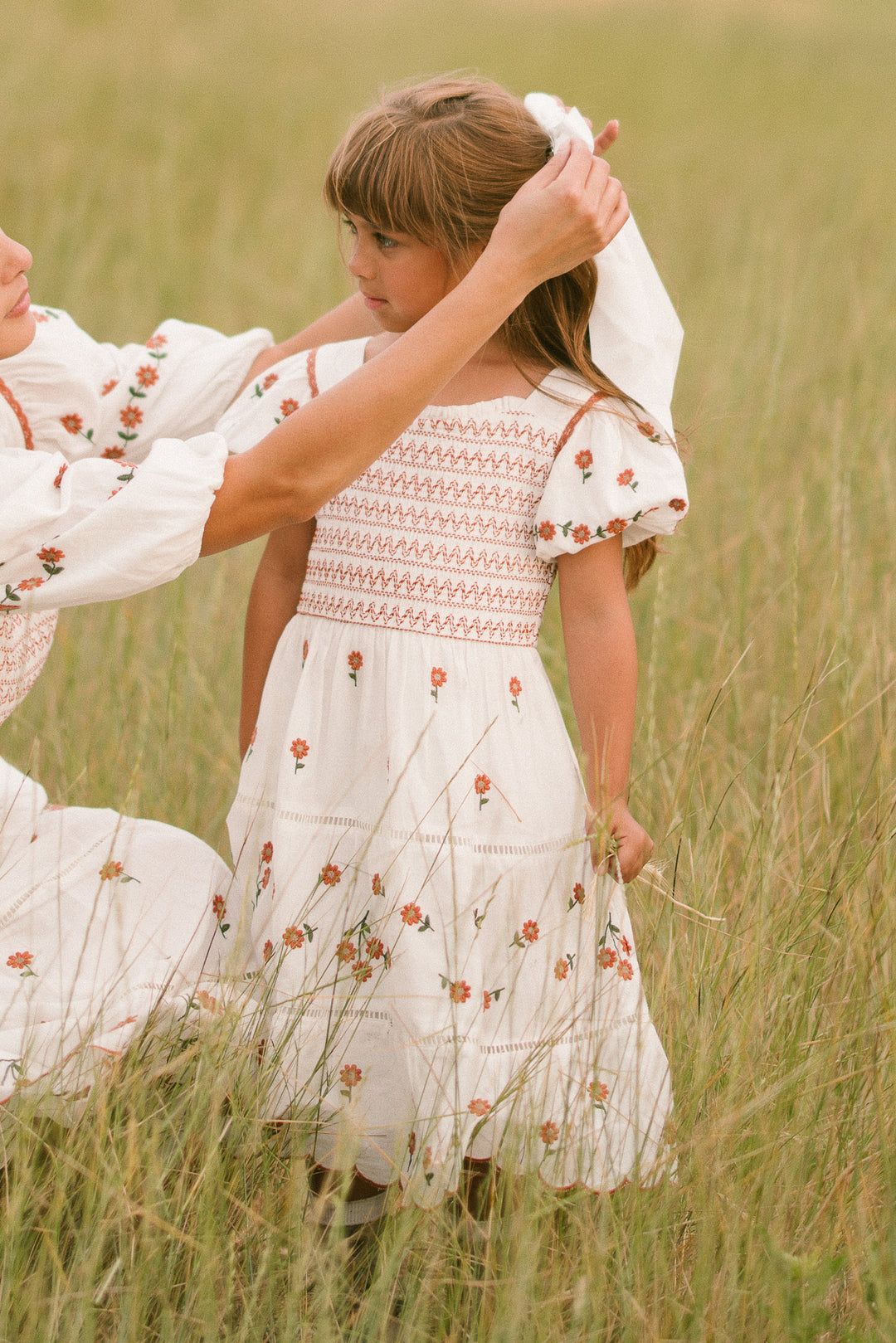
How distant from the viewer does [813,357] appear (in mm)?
4129

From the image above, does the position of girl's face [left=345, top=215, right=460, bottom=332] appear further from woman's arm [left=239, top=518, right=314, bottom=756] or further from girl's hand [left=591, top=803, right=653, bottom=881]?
girl's hand [left=591, top=803, right=653, bottom=881]

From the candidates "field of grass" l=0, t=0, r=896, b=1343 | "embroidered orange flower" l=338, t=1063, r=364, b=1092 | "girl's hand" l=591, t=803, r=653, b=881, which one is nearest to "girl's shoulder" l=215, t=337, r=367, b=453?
"field of grass" l=0, t=0, r=896, b=1343

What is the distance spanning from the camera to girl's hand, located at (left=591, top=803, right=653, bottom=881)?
1.64 m

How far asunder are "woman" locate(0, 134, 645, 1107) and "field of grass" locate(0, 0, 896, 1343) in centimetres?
11

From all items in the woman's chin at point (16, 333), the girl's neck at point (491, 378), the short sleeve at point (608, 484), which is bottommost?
the short sleeve at point (608, 484)

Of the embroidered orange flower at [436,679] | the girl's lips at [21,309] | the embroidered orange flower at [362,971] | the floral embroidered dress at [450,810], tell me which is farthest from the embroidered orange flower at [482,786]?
the girl's lips at [21,309]

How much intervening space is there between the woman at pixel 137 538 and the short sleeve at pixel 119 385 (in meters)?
0.05

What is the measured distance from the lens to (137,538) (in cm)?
142

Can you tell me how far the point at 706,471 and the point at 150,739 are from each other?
5.24ft

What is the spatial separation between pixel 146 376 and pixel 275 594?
38 centimetres

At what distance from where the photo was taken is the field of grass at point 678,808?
1.34 metres

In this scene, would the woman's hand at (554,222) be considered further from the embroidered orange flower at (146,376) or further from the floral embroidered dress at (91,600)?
the embroidered orange flower at (146,376)

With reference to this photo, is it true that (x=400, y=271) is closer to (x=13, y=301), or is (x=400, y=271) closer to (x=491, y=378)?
(x=491, y=378)

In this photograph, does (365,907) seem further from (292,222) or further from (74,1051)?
(292,222)
